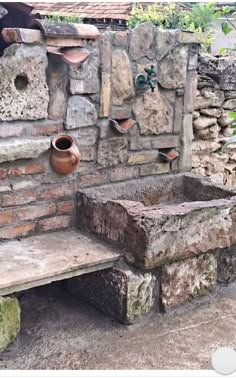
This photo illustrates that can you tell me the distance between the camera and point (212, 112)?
13.3 ft

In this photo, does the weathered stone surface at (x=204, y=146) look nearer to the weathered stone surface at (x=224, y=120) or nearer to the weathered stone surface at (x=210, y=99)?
the weathered stone surface at (x=224, y=120)

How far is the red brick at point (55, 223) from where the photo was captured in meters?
2.97

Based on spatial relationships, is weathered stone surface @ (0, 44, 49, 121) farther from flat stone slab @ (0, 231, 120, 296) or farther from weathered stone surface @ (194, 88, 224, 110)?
weathered stone surface @ (194, 88, 224, 110)

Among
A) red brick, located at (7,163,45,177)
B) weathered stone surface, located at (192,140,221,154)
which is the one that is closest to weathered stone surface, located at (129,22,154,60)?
red brick, located at (7,163,45,177)

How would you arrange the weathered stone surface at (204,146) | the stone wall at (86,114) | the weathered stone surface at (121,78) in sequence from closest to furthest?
the stone wall at (86,114)
the weathered stone surface at (121,78)
the weathered stone surface at (204,146)

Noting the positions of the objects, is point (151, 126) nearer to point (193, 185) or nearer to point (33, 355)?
point (193, 185)

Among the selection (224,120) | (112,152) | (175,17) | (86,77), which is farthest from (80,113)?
(175,17)

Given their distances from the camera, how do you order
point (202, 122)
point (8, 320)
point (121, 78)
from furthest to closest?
point (202, 122)
point (121, 78)
point (8, 320)

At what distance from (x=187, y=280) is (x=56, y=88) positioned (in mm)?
1259

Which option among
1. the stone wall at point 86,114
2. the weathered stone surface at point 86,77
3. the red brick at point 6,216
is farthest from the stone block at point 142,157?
the red brick at point 6,216

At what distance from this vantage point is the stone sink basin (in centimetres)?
262

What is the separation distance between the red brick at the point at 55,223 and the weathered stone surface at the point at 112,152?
388mm

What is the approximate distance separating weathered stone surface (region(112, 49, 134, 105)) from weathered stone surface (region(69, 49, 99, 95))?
13cm

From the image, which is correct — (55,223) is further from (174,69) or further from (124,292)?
(174,69)
